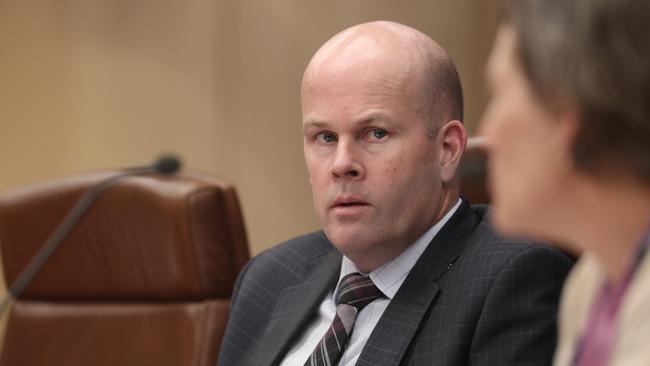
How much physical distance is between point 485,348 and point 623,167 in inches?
37.3

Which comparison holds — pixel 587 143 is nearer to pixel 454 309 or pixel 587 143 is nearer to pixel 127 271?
pixel 454 309

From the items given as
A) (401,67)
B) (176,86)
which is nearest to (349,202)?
(401,67)

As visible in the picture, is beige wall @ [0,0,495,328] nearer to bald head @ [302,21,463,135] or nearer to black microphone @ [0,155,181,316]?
black microphone @ [0,155,181,316]

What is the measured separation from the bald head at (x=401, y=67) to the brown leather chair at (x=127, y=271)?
2.02 ft

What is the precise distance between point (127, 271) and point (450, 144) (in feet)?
3.46

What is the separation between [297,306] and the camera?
7.97 ft

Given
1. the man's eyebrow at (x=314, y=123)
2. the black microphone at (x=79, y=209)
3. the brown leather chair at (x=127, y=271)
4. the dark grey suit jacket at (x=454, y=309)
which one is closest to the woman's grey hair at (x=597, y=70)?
the dark grey suit jacket at (x=454, y=309)

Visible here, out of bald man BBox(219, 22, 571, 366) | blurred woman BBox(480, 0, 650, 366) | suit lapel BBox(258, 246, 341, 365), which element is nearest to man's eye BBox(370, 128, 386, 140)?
bald man BBox(219, 22, 571, 366)

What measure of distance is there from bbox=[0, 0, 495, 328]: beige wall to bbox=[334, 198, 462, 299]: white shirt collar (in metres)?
2.17

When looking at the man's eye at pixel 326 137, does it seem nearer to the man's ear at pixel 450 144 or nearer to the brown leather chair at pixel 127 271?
the man's ear at pixel 450 144

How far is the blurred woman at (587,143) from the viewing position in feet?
3.43

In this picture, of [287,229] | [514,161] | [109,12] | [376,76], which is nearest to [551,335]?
[376,76]

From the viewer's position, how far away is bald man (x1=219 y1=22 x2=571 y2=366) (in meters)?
2.11

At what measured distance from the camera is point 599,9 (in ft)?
3.42
